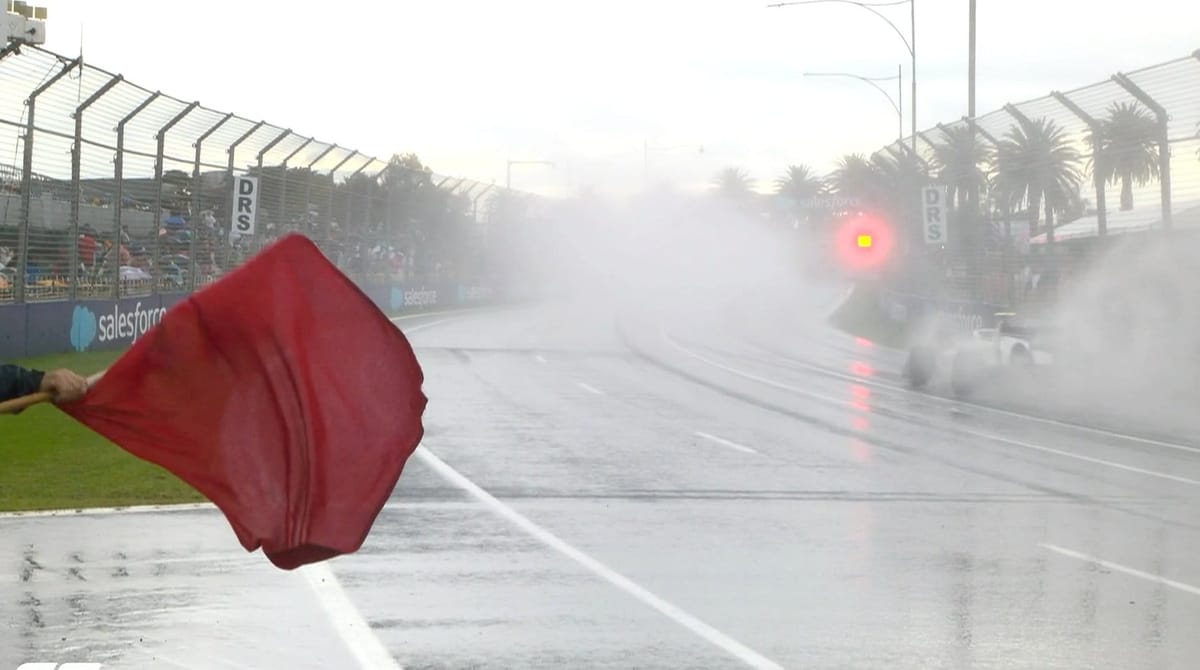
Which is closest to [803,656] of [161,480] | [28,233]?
[161,480]

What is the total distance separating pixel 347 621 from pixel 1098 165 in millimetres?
24990

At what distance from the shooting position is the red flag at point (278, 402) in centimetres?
616

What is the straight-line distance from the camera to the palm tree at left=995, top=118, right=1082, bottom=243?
111ft

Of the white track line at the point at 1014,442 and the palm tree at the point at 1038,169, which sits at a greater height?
the palm tree at the point at 1038,169

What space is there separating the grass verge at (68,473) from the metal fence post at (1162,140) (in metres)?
17.3

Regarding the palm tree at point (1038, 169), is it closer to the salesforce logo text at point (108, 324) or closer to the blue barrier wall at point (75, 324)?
the blue barrier wall at point (75, 324)

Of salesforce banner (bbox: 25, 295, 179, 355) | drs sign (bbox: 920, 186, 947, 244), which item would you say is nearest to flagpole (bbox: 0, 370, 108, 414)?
salesforce banner (bbox: 25, 295, 179, 355)

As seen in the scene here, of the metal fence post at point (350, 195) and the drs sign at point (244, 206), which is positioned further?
the metal fence post at point (350, 195)

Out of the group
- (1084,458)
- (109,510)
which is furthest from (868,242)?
(109,510)

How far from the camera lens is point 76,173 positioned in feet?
95.3

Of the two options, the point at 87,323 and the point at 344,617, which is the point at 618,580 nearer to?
the point at 344,617

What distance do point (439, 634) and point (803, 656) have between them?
1.85 metres

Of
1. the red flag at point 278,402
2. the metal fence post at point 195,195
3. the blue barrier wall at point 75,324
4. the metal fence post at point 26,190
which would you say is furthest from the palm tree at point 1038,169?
the red flag at point 278,402

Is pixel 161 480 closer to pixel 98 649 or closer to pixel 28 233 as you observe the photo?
pixel 98 649
